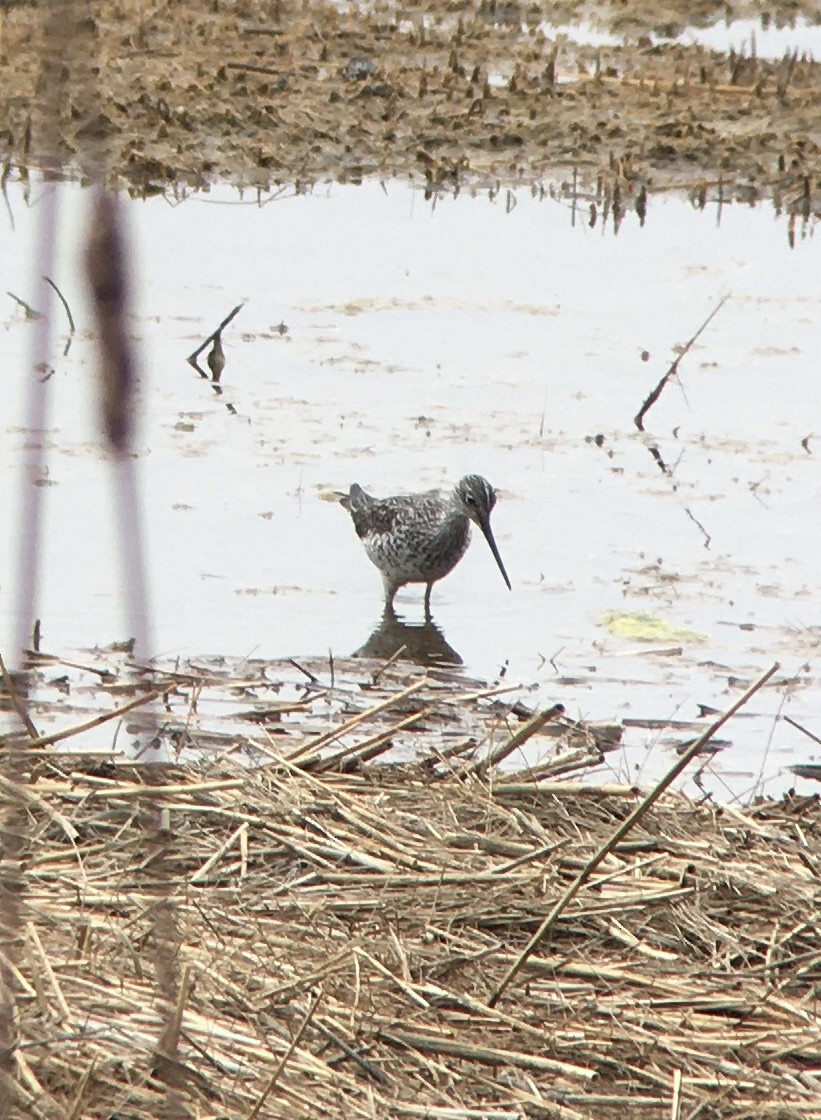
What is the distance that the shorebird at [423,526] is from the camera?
7578 millimetres

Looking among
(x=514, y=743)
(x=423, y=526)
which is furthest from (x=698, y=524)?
(x=514, y=743)

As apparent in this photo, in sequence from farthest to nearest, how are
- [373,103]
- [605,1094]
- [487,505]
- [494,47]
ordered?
[494,47]
[373,103]
[487,505]
[605,1094]

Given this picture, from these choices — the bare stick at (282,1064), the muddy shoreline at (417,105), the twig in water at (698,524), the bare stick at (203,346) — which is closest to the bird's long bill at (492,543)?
the twig in water at (698,524)

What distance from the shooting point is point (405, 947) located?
3.86 m

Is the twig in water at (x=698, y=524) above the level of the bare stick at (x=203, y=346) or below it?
below

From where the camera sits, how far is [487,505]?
797 cm

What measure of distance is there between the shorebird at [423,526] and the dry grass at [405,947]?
2.67 meters

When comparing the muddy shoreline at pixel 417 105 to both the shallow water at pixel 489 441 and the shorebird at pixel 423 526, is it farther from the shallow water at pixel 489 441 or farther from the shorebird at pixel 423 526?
the shorebird at pixel 423 526

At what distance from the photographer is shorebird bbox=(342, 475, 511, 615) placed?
24.9ft

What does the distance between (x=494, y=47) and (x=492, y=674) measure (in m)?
9.53

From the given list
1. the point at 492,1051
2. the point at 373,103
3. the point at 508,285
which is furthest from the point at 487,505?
the point at 373,103

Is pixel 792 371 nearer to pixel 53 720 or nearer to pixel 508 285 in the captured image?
pixel 508 285

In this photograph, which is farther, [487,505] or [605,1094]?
[487,505]

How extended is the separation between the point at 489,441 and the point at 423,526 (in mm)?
1678
